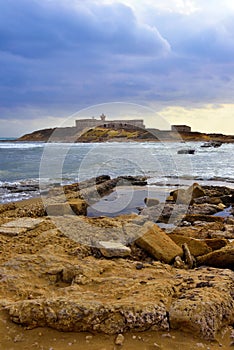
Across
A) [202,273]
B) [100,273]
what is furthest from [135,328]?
[202,273]

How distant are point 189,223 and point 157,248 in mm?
3573

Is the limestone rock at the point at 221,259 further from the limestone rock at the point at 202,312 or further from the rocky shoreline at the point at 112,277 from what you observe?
the limestone rock at the point at 202,312

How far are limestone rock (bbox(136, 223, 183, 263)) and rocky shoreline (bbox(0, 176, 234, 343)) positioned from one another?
14mm

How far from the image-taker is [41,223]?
5.58 m

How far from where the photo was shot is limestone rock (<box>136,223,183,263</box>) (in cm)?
469

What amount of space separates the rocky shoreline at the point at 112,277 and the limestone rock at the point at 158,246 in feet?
0.05

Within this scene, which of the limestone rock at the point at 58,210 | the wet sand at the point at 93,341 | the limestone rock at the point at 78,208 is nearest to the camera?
the wet sand at the point at 93,341

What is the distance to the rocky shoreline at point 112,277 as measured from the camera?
2926 millimetres

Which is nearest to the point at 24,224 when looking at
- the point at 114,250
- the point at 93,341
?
the point at 114,250

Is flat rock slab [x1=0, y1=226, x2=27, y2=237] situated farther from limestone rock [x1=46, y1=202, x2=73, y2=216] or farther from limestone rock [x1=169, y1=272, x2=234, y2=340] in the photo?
limestone rock [x1=169, y1=272, x2=234, y2=340]

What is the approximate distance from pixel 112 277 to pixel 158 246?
127 cm

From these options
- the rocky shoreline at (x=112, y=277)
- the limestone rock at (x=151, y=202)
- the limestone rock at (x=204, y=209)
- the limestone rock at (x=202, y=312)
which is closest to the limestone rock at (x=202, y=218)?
the limestone rock at (x=204, y=209)

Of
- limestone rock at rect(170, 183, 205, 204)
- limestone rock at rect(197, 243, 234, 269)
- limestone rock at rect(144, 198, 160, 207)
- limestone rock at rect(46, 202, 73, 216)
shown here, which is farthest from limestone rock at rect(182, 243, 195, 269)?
limestone rock at rect(170, 183, 205, 204)

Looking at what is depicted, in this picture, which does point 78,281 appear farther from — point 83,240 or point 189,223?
point 189,223
